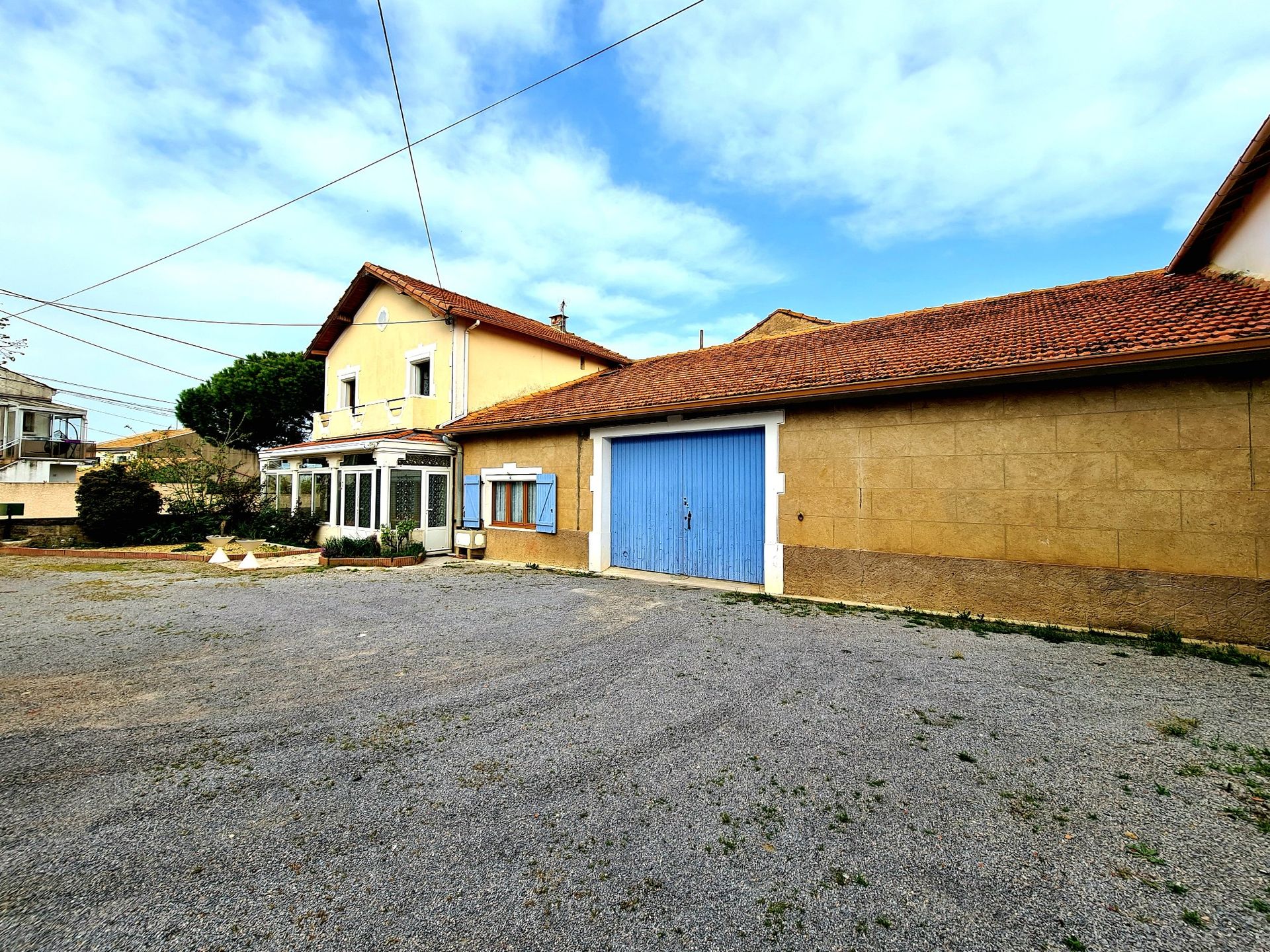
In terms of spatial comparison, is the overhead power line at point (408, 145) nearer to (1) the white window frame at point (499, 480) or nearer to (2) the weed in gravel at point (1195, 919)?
(1) the white window frame at point (499, 480)

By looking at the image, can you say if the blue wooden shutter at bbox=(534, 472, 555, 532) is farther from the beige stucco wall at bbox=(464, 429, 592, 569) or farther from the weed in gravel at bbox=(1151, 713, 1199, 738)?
the weed in gravel at bbox=(1151, 713, 1199, 738)

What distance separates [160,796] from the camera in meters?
2.59

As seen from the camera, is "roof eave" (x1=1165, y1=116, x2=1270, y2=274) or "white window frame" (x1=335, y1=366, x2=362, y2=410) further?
"white window frame" (x1=335, y1=366, x2=362, y2=410)

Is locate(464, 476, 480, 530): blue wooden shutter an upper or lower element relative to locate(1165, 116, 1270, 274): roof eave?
lower

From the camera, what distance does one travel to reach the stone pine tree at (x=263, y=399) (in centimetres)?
2184

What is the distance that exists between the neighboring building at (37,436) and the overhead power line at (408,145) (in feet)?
89.0

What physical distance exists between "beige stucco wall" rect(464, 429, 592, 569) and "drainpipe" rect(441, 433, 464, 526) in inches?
53.9

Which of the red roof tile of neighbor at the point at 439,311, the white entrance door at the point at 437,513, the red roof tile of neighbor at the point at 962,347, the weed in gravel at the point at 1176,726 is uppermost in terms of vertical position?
the red roof tile of neighbor at the point at 439,311

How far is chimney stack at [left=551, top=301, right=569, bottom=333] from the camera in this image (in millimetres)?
19141

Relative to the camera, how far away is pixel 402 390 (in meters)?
14.6

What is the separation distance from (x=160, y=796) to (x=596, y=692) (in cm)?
249

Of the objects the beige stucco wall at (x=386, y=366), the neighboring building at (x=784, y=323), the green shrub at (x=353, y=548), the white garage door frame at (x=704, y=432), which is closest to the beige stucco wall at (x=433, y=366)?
the beige stucco wall at (x=386, y=366)

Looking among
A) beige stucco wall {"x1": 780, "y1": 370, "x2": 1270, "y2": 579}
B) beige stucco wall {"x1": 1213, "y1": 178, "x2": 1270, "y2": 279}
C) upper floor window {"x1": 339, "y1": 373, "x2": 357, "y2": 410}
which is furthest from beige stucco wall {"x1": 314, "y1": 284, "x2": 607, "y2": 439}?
beige stucco wall {"x1": 1213, "y1": 178, "x2": 1270, "y2": 279}

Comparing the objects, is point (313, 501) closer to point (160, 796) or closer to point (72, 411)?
point (160, 796)
